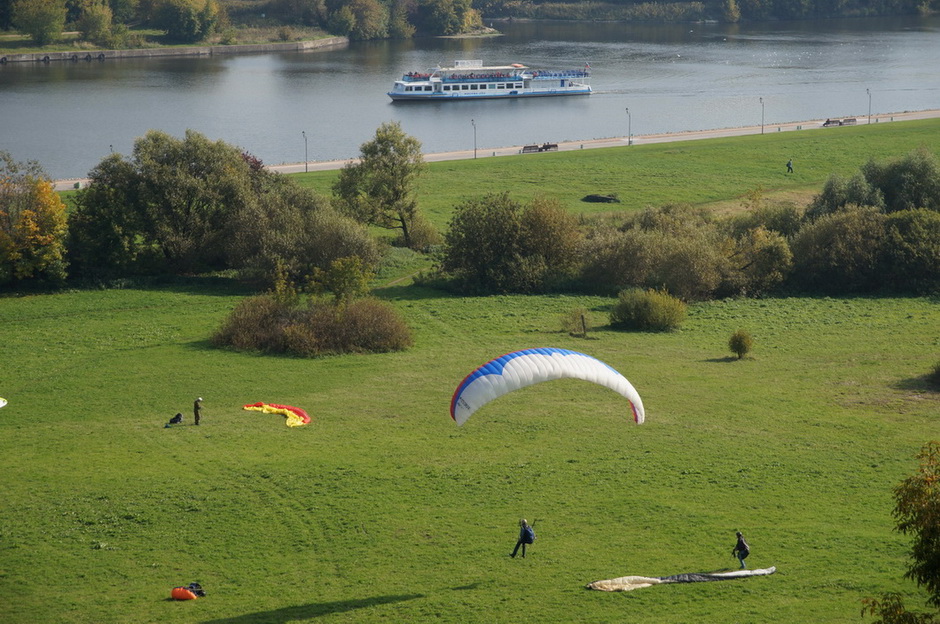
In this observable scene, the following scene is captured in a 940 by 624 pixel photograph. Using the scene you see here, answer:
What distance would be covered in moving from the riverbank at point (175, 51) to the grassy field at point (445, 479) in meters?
118

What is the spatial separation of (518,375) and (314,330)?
2262cm

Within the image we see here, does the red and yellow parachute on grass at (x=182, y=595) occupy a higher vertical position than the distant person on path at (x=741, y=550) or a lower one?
lower

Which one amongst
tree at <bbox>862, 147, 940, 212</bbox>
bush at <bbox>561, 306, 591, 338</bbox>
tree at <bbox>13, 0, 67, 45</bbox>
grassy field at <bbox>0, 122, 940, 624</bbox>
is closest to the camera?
grassy field at <bbox>0, 122, 940, 624</bbox>

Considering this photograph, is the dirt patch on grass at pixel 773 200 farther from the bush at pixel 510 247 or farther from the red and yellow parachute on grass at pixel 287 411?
the red and yellow parachute on grass at pixel 287 411

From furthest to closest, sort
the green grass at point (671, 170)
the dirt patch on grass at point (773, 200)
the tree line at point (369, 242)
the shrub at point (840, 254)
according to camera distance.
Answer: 1. the green grass at point (671, 170)
2. the dirt patch on grass at point (773, 200)
3. the shrub at point (840, 254)
4. the tree line at point (369, 242)

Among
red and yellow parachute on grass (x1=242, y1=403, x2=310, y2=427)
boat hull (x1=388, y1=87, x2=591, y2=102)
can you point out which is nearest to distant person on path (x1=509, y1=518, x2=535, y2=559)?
red and yellow parachute on grass (x1=242, y1=403, x2=310, y2=427)

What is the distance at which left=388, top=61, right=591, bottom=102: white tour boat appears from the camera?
138 meters

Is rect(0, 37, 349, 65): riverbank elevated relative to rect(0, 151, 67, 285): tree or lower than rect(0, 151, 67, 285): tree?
elevated

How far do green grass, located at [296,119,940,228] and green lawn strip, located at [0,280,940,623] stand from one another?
105 ft

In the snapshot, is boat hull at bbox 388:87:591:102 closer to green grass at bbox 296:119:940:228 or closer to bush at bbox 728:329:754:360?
green grass at bbox 296:119:940:228

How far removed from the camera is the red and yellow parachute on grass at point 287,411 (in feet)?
121

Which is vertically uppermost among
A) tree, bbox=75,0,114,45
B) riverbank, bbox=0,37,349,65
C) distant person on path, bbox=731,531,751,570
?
tree, bbox=75,0,114,45

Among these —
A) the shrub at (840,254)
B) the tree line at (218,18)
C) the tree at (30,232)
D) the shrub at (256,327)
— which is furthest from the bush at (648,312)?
the tree line at (218,18)

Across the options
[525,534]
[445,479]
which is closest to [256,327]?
[445,479]
